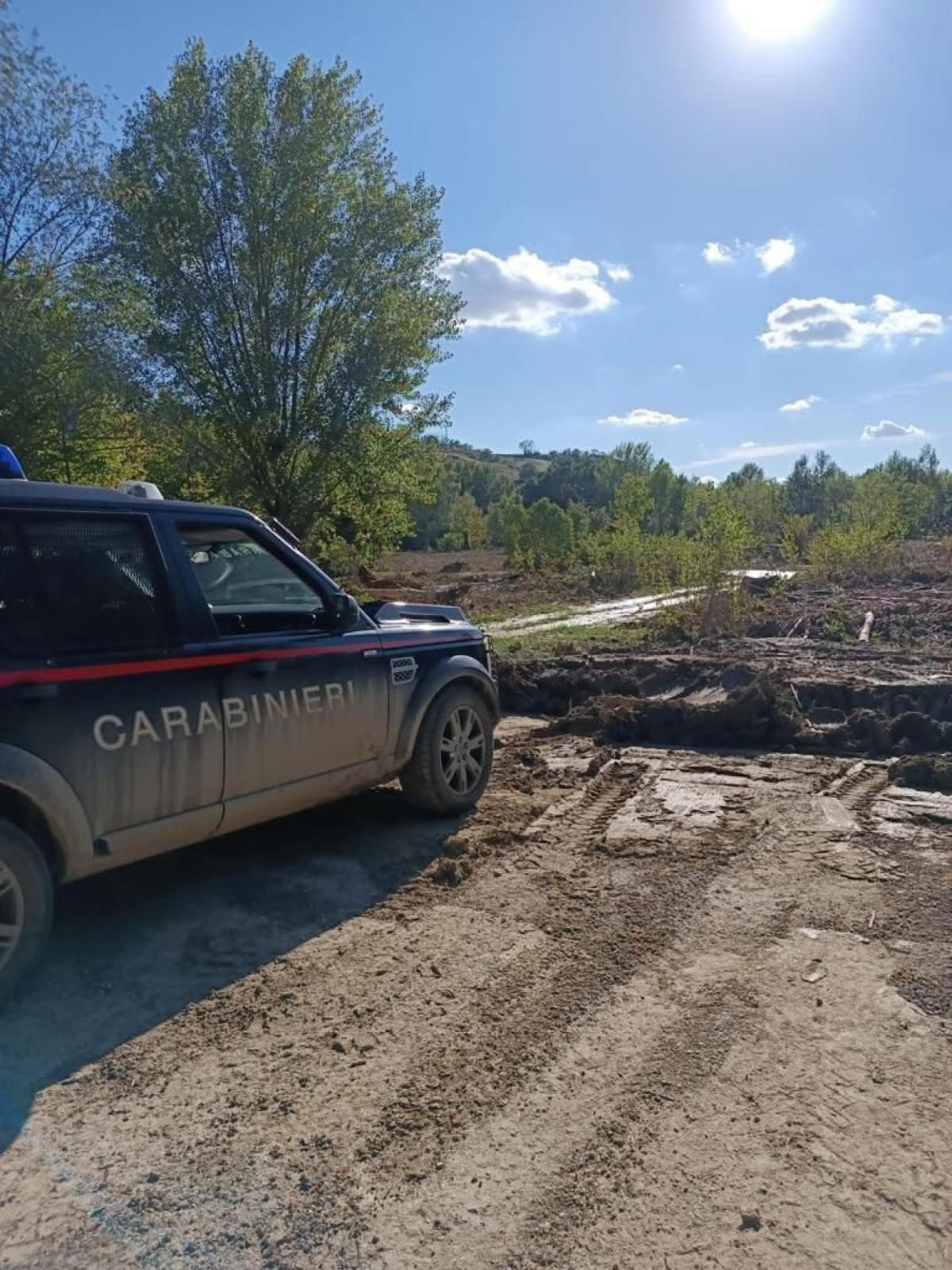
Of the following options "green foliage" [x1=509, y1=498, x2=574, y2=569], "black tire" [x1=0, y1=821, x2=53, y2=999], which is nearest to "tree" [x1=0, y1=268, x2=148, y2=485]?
"black tire" [x1=0, y1=821, x2=53, y2=999]

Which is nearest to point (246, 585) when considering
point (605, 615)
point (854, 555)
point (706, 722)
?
point (706, 722)

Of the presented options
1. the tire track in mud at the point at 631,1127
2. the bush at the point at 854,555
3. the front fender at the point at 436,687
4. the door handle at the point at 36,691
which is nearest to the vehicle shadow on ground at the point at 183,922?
the front fender at the point at 436,687

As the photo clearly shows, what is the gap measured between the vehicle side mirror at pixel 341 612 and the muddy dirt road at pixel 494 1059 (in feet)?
4.16

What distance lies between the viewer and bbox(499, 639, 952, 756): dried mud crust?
7.02m

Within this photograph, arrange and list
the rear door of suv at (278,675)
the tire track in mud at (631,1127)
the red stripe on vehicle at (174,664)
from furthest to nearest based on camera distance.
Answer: the rear door of suv at (278,675)
the red stripe on vehicle at (174,664)
the tire track in mud at (631,1127)

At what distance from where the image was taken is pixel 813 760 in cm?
668

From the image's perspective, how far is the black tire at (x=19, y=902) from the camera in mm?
3092

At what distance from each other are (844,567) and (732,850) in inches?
823

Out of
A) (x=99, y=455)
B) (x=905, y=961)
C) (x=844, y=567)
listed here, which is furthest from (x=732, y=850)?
(x=844, y=567)

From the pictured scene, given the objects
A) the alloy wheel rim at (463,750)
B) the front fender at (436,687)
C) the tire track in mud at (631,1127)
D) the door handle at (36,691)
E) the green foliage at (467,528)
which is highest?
the green foliage at (467,528)

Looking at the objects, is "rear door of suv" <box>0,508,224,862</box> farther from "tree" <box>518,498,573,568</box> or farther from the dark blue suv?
"tree" <box>518,498,573,568</box>

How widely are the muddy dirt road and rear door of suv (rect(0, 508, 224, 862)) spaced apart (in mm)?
641

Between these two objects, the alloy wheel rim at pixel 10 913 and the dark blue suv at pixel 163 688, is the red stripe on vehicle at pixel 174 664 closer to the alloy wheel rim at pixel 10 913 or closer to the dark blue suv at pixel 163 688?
the dark blue suv at pixel 163 688

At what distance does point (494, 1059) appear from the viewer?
2.94m
